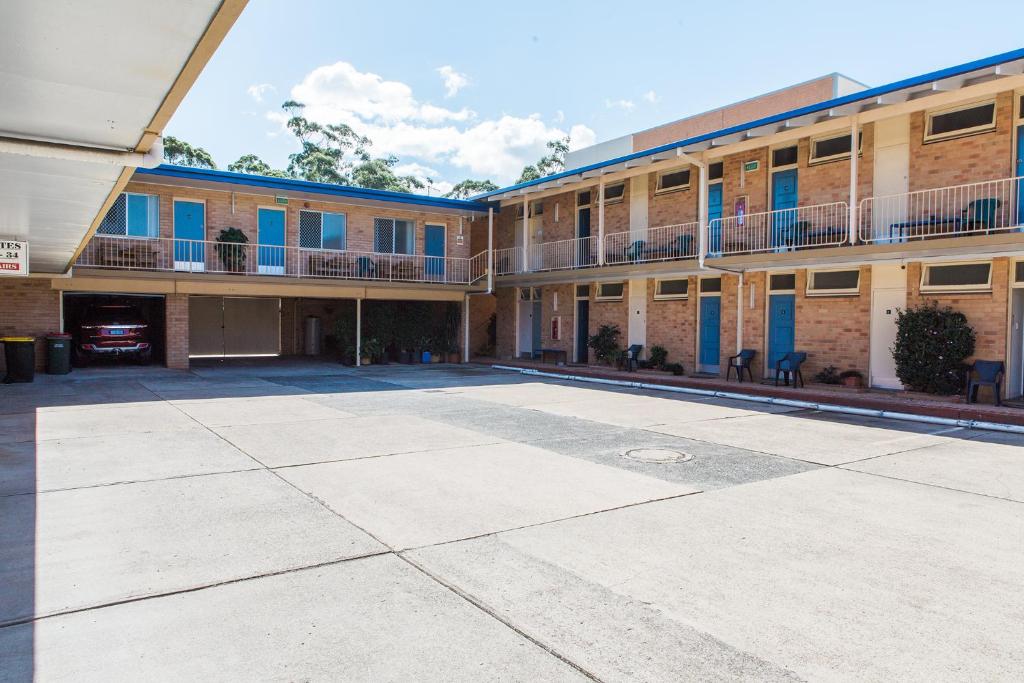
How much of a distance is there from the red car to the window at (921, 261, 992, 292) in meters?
18.9

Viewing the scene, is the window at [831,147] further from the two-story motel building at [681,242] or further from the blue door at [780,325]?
the blue door at [780,325]

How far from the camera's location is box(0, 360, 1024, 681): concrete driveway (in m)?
3.34

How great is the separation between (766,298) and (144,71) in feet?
48.9

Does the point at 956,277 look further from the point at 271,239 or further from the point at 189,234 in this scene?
the point at 189,234

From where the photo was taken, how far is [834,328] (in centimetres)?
1498

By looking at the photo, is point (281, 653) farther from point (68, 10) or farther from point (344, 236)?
point (344, 236)

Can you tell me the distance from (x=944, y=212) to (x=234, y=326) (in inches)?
860

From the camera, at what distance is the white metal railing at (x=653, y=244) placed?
1781 cm

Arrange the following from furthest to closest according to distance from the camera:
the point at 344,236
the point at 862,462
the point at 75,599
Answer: the point at 344,236 < the point at 862,462 < the point at 75,599

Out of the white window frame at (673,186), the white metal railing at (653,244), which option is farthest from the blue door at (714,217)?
the white window frame at (673,186)

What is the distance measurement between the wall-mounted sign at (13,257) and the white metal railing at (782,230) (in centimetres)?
1384

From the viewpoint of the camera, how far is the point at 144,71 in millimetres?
3973

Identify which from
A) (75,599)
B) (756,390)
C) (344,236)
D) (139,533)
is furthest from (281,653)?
(344,236)

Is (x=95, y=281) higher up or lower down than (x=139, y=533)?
higher up
